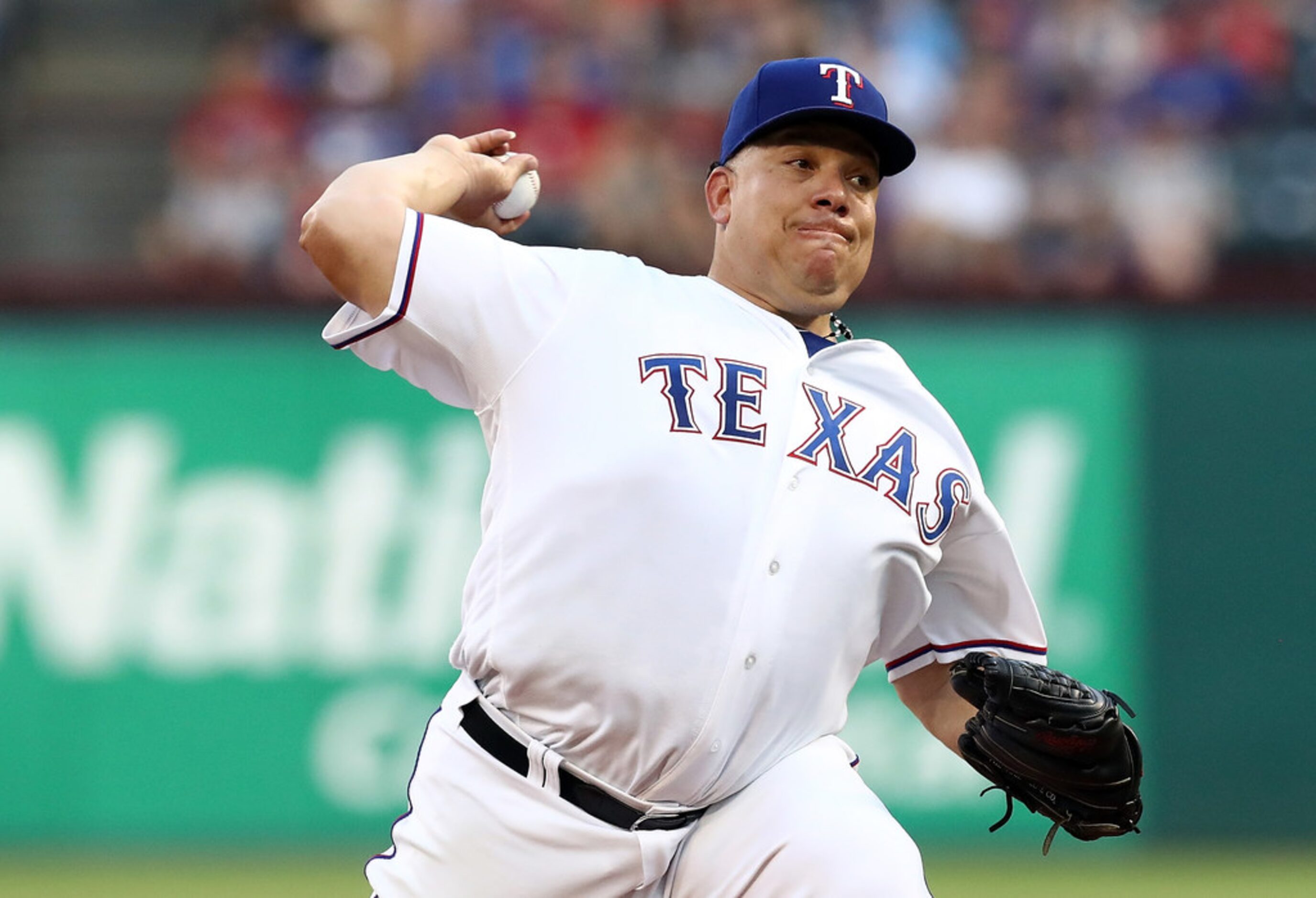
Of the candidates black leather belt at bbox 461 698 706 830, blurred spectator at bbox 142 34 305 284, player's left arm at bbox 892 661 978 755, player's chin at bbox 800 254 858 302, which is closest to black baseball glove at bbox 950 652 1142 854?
player's left arm at bbox 892 661 978 755

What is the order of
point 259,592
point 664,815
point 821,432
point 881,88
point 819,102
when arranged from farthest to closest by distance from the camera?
point 881,88 < point 259,592 < point 819,102 < point 821,432 < point 664,815

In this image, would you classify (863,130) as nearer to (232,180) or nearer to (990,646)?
(990,646)

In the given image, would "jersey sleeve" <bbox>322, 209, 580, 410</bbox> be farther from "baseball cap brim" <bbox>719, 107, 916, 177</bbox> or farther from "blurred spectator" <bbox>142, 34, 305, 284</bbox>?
"blurred spectator" <bbox>142, 34, 305, 284</bbox>

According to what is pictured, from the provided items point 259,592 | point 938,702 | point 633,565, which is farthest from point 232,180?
point 633,565

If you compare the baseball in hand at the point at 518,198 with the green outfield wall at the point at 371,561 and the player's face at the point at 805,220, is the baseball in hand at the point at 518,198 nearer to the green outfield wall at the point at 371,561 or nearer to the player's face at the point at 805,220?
the player's face at the point at 805,220

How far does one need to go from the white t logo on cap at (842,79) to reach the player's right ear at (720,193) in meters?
0.29

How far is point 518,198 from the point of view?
386cm

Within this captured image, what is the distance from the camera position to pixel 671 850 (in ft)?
11.4

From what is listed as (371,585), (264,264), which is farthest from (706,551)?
(264,264)

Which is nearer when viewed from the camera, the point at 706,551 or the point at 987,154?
the point at 706,551

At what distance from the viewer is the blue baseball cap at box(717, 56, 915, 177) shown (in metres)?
3.73

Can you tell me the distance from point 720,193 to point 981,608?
1004 mm

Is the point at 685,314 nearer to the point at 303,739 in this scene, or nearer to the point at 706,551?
the point at 706,551

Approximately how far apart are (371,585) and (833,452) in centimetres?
470
